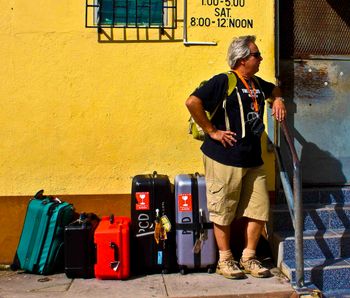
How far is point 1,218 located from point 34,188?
0.43m

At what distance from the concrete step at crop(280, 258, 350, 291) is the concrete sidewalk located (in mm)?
115

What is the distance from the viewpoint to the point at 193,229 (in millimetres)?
4391

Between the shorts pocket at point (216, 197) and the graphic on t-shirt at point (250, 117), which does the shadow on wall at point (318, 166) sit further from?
the shorts pocket at point (216, 197)

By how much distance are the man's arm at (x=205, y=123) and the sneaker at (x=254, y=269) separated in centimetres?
109

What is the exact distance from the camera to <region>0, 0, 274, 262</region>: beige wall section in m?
4.75

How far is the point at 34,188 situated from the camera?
4.78 metres

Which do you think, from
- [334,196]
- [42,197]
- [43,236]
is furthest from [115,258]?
[334,196]

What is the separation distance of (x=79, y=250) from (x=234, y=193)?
1.45 m

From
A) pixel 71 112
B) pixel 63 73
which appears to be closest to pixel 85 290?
pixel 71 112

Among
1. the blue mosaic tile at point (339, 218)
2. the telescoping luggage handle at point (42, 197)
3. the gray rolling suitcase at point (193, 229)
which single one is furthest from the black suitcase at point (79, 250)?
the blue mosaic tile at point (339, 218)

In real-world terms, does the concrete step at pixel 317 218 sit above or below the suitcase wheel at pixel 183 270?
above

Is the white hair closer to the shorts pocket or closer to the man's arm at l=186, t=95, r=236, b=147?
the man's arm at l=186, t=95, r=236, b=147

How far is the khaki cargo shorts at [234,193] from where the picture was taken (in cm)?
419

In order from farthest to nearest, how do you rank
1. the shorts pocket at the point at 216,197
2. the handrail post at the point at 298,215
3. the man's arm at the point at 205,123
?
the shorts pocket at the point at 216,197 < the man's arm at the point at 205,123 < the handrail post at the point at 298,215
